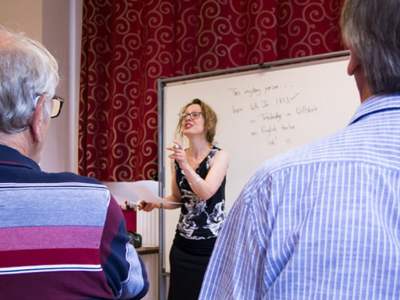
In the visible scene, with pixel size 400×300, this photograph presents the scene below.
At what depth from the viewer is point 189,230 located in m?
2.32

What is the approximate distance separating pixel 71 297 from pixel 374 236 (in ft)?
1.68

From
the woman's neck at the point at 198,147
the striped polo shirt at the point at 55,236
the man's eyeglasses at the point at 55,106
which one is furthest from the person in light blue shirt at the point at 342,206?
the woman's neck at the point at 198,147

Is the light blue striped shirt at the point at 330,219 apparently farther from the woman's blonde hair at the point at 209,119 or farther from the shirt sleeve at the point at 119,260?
the woman's blonde hair at the point at 209,119

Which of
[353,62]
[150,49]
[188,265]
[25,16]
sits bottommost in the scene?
[188,265]

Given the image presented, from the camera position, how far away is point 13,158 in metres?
0.92

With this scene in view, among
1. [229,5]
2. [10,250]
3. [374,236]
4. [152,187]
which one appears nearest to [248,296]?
[374,236]

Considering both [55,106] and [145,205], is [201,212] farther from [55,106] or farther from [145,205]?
[55,106]

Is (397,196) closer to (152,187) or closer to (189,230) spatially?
(189,230)

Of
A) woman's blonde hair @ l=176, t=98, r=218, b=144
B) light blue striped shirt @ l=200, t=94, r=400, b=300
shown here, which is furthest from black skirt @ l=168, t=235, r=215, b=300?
light blue striped shirt @ l=200, t=94, r=400, b=300

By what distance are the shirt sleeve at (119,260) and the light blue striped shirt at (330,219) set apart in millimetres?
348

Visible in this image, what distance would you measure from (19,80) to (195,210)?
1446mm

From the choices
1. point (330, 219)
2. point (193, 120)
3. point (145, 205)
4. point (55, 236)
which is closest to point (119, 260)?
point (55, 236)

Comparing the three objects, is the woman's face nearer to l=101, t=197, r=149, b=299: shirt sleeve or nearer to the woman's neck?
the woman's neck

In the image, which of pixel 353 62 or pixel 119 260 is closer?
pixel 353 62
